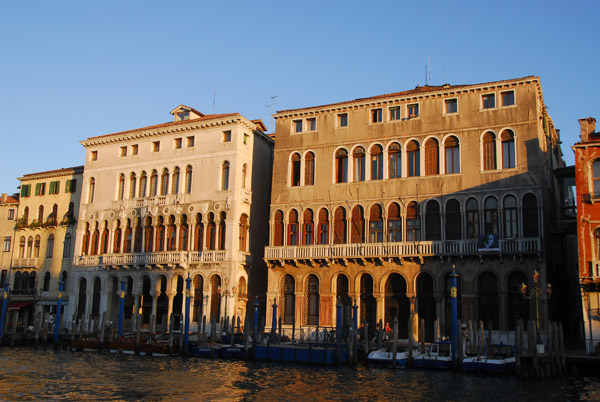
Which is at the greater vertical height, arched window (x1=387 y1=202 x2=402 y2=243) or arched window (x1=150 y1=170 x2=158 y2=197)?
arched window (x1=150 y1=170 x2=158 y2=197)

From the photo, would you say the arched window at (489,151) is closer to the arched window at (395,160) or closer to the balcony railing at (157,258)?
the arched window at (395,160)

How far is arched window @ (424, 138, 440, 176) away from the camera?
93.1ft

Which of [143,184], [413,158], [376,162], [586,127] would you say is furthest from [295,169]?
[586,127]

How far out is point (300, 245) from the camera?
99.6ft

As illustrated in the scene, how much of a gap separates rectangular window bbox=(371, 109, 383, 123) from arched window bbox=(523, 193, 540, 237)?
755cm

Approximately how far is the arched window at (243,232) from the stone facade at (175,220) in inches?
2.3

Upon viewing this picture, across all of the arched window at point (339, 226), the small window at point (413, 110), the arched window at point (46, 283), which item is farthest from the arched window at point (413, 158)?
the arched window at point (46, 283)

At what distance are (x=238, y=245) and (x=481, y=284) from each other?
12.1m

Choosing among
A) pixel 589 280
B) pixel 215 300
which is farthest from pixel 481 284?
pixel 215 300

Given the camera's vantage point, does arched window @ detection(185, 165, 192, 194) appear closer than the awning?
Yes

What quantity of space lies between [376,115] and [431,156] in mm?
3410

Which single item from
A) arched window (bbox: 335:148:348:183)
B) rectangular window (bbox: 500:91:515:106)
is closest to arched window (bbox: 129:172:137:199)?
arched window (bbox: 335:148:348:183)

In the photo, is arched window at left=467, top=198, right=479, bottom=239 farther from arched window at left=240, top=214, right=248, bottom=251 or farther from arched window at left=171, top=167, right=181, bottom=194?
arched window at left=171, top=167, right=181, bottom=194

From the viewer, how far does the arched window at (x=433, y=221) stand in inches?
1095
